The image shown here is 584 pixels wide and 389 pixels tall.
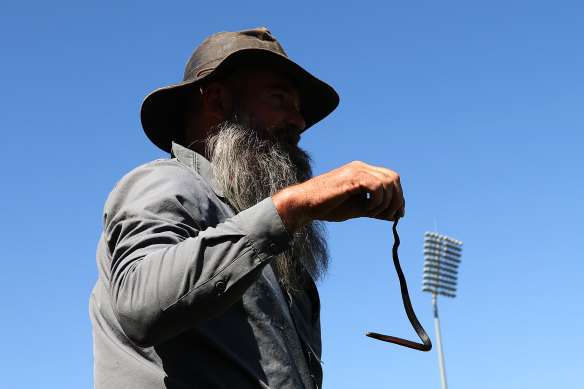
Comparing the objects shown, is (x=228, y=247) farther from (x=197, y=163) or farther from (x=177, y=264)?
(x=197, y=163)

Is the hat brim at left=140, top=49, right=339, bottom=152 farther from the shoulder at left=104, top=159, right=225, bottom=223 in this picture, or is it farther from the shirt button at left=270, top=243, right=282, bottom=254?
the shirt button at left=270, top=243, right=282, bottom=254

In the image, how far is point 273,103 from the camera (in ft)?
12.3

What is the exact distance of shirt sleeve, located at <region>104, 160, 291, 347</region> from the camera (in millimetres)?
2180


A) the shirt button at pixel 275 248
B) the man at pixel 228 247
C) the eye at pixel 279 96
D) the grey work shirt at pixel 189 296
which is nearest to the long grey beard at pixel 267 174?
the man at pixel 228 247

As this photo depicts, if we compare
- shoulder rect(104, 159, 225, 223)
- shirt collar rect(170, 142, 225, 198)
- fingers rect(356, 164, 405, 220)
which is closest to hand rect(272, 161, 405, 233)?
fingers rect(356, 164, 405, 220)

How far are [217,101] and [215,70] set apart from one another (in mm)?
155

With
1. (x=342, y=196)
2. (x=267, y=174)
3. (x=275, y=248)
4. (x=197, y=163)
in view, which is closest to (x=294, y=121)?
(x=267, y=174)

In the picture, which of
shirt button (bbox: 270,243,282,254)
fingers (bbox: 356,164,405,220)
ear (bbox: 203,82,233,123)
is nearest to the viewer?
shirt button (bbox: 270,243,282,254)

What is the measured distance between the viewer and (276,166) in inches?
134

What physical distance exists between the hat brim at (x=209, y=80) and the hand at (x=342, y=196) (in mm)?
1357

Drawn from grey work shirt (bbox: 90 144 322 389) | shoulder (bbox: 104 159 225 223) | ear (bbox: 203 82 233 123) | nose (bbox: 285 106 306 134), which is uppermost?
ear (bbox: 203 82 233 123)

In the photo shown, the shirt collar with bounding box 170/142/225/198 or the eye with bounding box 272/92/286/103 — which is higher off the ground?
the eye with bounding box 272/92/286/103

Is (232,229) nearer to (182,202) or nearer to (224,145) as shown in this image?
(182,202)

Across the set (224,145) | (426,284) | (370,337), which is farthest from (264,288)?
(426,284)
